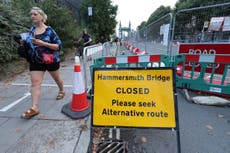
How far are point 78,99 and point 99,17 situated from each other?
22357 millimetres

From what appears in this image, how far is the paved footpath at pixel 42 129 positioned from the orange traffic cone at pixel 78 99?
0.11 meters

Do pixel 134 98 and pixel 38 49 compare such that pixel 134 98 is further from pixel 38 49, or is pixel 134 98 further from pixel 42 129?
pixel 38 49

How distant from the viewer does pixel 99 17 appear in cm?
2317

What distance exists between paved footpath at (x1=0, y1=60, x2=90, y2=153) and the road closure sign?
61cm

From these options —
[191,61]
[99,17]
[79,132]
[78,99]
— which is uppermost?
[99,17]

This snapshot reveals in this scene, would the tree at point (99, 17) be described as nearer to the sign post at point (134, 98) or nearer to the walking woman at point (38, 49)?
the walking woman at point (38, 49)

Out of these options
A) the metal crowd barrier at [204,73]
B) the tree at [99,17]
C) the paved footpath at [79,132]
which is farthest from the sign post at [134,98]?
the tree at [99,17]

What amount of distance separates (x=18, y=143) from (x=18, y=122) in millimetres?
630

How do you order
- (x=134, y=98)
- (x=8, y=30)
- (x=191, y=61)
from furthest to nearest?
(x=8, y=30) < (x=191, y=61) < (x=134, y=98)

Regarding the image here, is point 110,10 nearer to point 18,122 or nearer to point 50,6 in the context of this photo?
point 50,6

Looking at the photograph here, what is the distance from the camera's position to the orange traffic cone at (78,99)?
109 inches

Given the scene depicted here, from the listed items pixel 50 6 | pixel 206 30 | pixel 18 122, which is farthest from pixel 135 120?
pixel 50 6

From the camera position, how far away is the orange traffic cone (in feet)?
9.11

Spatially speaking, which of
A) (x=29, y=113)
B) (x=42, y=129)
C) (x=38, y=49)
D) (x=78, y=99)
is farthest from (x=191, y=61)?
(x=29, y=113)
